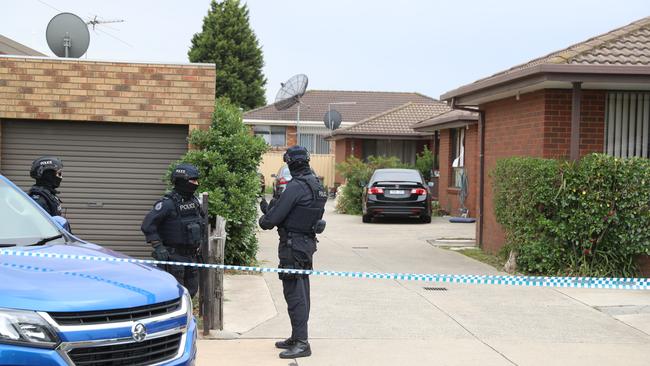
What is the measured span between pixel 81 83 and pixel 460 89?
21.5 feet

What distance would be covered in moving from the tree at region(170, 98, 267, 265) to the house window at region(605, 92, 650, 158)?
5.19 meters

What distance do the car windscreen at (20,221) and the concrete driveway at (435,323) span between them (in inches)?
71.8

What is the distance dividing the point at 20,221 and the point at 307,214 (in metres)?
2.33

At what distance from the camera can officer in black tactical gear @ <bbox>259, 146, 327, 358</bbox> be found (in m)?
6.58

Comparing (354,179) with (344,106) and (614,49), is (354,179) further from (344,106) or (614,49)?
(344,106)

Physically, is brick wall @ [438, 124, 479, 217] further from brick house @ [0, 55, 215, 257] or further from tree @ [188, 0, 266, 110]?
tree @ [188, 0, 266, 110]

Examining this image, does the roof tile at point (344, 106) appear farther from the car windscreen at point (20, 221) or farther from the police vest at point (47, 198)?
the car windscreen at point (20, 221)

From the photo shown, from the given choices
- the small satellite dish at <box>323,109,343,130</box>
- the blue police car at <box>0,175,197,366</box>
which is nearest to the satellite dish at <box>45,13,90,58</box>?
the blue police car at <box>0,175,197,366</box>

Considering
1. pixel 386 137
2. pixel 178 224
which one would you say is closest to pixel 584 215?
pixel 178 224

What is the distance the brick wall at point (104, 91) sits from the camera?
10.5 meters

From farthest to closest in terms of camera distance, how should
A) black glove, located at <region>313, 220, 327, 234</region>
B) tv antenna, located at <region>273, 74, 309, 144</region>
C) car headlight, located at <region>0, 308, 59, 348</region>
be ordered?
tv antenna, located at <region>273, 74, 309, 144</region>, black glove, located at <region>313, 220, 327, 234</region>, car headlight, located at <region>0, 308, 59, 348</region>

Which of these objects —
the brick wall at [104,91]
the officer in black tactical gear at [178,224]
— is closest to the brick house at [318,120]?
the brick wall at [104,91]

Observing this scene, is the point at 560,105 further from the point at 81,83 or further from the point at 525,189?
the point at 81,83

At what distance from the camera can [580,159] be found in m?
10.9
